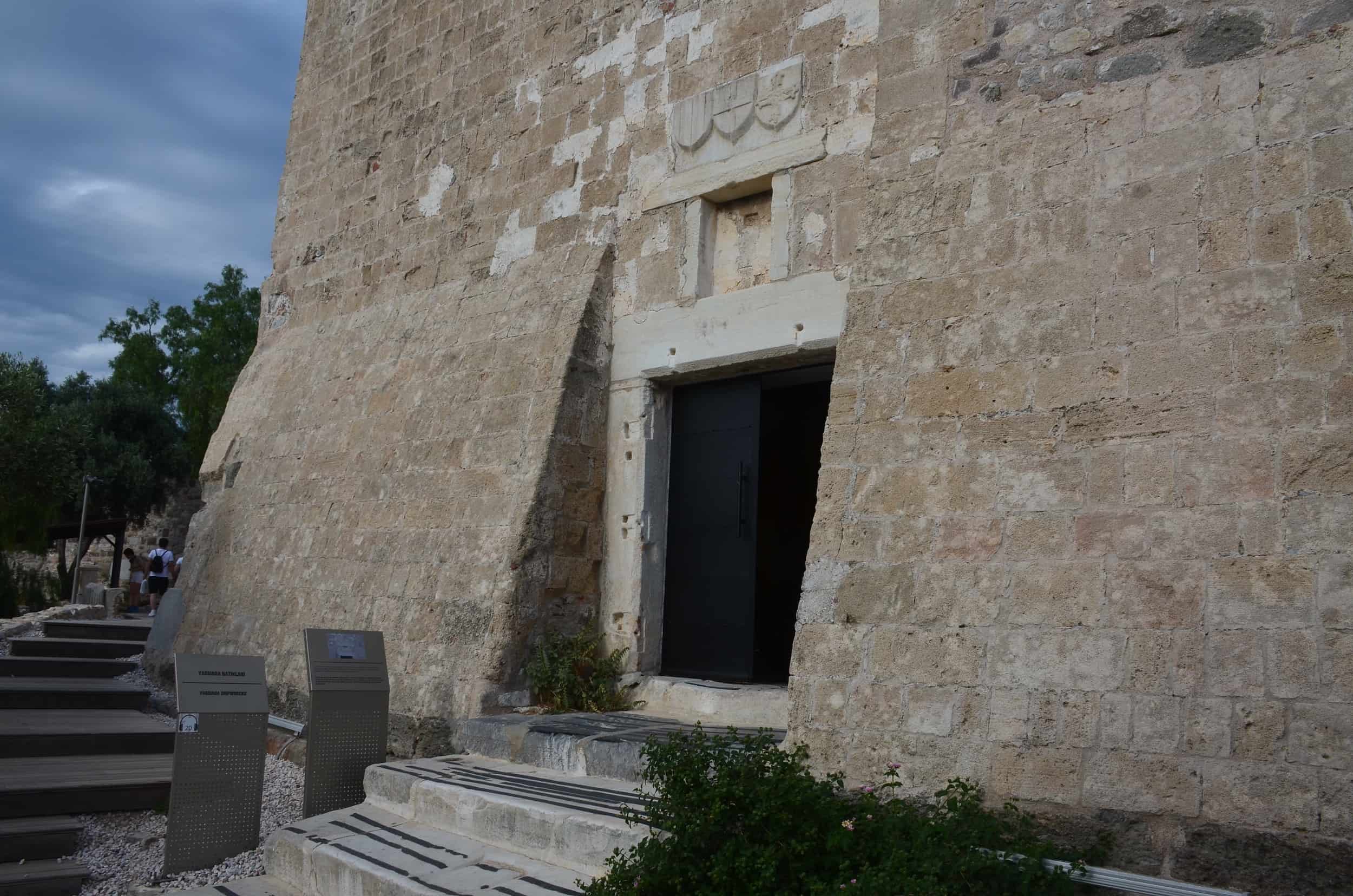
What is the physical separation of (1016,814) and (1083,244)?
1.96 m

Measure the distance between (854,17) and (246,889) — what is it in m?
4.80

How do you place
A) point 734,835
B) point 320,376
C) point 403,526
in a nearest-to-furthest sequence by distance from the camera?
point 734,835, point 403,526, point 320,376

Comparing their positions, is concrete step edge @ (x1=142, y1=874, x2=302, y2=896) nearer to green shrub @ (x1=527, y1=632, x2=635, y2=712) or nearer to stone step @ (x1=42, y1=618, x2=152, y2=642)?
green shrub @ (x1=527, y1=632, x2=635, y2=712)

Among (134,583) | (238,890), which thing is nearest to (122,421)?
(134,583)

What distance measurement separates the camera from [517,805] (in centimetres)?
384

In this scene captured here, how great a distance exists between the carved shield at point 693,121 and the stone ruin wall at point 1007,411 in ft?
0.23

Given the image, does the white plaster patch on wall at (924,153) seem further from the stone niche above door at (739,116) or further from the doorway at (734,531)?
the doorway at (734,531)

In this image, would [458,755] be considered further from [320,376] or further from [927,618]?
[320,376]

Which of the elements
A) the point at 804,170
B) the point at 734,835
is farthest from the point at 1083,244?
the point at 734,835

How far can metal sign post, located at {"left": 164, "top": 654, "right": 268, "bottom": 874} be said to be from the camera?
438 centimetres

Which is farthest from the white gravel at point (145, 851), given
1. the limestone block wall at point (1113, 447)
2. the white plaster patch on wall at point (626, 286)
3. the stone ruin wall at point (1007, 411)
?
the white plaster patch on wall at point (626, 286)

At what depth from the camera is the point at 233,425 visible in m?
8.94

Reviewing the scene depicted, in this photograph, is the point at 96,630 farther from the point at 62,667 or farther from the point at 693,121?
the point at 693,121

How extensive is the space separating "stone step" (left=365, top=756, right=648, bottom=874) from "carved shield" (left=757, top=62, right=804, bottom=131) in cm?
336
